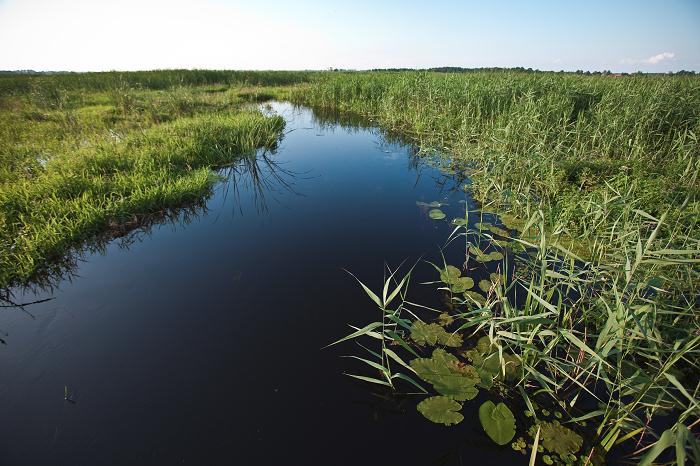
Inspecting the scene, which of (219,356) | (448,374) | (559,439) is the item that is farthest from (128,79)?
(559,439)

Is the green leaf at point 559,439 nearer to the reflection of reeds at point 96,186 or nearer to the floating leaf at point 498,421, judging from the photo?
the floating leaf at point 498,421

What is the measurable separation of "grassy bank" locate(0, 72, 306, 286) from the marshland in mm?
45

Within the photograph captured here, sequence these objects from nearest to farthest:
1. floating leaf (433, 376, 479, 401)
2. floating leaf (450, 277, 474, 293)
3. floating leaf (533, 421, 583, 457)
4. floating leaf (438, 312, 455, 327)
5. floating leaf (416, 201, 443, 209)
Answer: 1. floating leaf (533, 421, 583, 457)
2. floating leaf (433, 376, 479, 401)
3. floating leaf (438, 312, 455, 327)
4. floating leaf (450, 277, 474, 293)
5. floating leaf (416, 201, 443, 209)

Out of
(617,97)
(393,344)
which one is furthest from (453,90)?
(393,344)

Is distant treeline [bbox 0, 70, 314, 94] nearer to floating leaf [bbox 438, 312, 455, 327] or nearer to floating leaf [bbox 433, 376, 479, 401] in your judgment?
floating leaf [bbox 438, 312, 455, 327]

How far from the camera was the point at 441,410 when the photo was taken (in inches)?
87.5

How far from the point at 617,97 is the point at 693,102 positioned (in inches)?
62.1

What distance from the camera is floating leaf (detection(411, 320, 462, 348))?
9.19 feet

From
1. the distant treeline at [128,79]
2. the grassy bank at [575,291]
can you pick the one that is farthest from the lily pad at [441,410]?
the distant treeline at [128,79]

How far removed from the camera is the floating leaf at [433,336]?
9.19ft

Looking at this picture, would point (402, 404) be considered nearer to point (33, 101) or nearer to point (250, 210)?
point (250, 210)

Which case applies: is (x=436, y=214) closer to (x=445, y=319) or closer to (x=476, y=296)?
(x=476, y=296)

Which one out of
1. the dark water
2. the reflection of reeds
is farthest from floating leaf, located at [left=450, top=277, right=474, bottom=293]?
the reflection of reeds

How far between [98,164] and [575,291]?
8.39 metres
